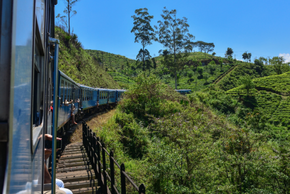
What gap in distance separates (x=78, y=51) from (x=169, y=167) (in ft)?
109

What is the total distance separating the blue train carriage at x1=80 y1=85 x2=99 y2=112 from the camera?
1531 centimetres

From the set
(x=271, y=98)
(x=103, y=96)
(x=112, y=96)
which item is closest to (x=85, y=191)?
(x=103, y=96)

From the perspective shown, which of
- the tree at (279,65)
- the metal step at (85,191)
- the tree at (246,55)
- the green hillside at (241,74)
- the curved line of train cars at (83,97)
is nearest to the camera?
the metal step at (85,191)

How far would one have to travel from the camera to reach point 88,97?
17141mm

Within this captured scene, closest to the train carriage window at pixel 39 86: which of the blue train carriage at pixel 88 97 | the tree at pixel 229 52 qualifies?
the blue train carriage at pixel 88 97

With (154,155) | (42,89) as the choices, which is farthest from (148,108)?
(42,89)

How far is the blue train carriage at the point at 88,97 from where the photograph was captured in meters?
15.3

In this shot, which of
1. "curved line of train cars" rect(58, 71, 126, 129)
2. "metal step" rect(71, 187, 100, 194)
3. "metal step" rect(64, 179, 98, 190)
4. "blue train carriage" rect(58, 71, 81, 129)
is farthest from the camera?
"curved line of train cars" rect(58, 71, 126, 129)

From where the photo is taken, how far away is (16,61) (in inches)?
32.9

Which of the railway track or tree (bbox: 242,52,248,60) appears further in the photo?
tree (bbox: 242,52,248,60)

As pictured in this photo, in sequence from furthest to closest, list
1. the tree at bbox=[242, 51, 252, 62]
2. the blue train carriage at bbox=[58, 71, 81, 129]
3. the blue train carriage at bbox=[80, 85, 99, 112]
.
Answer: the tree at bbox=[242, 51, 252, 62] < the blue train carriage at bbox=[80, 85, 99, 112] < the blue train carriage at bbox=[58, 71, 81, 129]

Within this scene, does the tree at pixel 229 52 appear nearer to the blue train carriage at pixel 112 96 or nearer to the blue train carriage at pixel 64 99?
the blue train carriage at pixel 112 96

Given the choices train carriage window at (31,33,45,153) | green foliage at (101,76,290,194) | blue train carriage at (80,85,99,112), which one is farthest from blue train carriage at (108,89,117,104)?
train carriage window at (31,33,45,153)

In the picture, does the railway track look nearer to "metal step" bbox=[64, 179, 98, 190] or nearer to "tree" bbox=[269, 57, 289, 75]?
"metal step" bbox=[64, 179, 98, 190]
